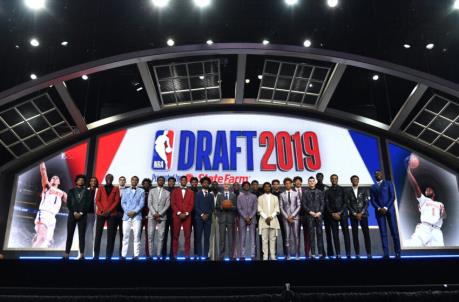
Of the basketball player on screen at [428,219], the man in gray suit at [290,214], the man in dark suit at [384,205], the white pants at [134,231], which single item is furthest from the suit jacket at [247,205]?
the basketball player on screen at [428,219]

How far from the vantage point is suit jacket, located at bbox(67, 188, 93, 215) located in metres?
7.43

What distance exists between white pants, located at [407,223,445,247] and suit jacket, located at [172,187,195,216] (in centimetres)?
794

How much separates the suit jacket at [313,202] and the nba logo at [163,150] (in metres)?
6.13

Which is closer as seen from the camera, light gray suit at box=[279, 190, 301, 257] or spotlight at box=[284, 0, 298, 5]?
light gray suit at box=[279, 190, 301, 257]

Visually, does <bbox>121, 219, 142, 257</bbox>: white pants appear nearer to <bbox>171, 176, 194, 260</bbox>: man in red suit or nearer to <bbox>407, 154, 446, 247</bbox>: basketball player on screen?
<bbox>171, 176, 194, 260</bbox>: man in red suit

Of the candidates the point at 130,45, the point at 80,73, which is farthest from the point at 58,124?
the point at 130,45

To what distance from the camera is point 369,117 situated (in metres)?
13.5

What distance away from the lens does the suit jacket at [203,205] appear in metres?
7.77

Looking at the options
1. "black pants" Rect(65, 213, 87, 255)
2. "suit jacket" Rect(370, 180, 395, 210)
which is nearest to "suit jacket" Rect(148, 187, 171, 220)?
"black pants" Rect(65, 213, 87, 255)

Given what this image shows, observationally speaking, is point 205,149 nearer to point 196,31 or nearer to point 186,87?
point 186,87

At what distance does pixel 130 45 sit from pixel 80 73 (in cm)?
179

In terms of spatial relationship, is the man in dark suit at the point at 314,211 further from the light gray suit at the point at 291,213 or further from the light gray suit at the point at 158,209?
the light gray suit at the point at 158,209

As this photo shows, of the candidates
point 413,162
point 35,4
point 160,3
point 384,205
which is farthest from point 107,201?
point 413,162

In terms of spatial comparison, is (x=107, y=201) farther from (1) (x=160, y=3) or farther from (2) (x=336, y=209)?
(1) (x=160, y=3)
